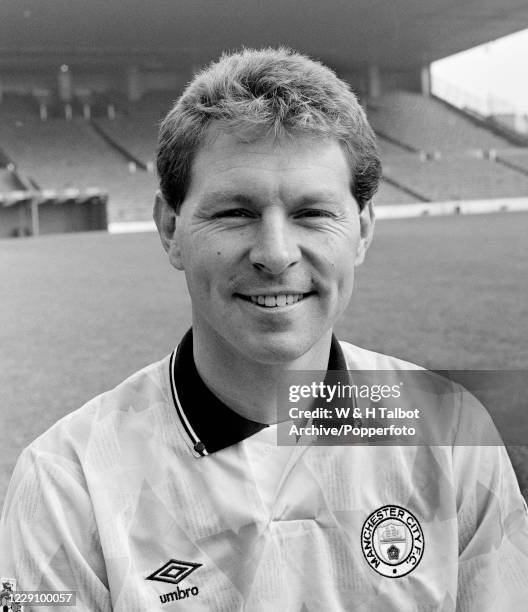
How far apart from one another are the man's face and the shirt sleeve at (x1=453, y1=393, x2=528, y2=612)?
10.4 inches

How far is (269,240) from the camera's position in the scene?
1.01 meters

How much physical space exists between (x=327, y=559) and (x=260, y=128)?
0.53m

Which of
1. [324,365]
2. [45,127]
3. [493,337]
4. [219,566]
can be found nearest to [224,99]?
[324,365]

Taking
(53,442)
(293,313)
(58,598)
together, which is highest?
(293,313)

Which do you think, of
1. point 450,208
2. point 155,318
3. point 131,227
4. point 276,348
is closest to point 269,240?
point 276,348

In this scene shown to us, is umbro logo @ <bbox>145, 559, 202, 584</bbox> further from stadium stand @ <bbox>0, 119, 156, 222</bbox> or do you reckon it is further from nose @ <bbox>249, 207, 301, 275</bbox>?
stadium stand @ <bbox>0, 119, 156, 222</bbox>

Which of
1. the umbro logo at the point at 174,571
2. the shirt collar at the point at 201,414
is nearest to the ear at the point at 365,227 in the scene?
the shirt collar at the point at 201,414

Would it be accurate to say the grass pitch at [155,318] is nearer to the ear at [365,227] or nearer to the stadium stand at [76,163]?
the ear at [365,227]

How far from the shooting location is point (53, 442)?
40.2 inches

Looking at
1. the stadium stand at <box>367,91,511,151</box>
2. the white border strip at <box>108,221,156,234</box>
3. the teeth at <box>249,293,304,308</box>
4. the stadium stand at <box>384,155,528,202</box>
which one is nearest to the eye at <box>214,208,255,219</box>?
Result: the teeth at <box>249,293,304,308</box>

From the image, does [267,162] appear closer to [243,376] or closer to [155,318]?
[243,376]

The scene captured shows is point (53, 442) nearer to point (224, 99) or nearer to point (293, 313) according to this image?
point (293, 313)

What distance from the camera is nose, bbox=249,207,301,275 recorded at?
3.31 ft

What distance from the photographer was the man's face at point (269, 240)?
3.30 feet
